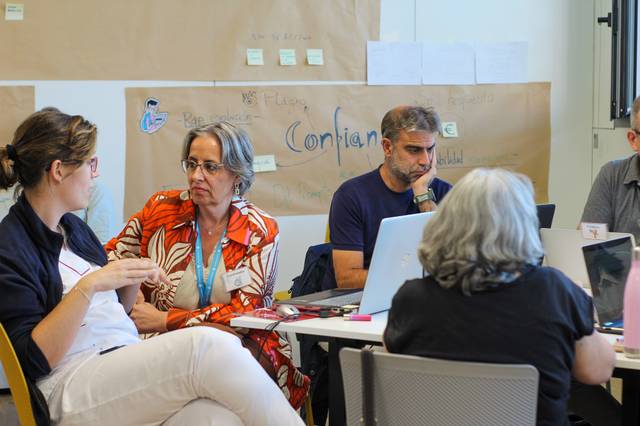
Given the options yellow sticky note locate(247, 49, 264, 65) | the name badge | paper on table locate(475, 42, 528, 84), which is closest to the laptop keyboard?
the name badge

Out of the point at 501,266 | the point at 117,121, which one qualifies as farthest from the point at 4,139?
the point at 501,266

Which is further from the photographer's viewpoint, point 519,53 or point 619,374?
point 519,53

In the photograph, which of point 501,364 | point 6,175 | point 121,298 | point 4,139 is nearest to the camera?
point 501,364

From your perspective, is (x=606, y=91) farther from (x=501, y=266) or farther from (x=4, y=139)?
(x=501, y=266)

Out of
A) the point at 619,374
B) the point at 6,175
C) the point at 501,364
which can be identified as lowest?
the point at 619,374

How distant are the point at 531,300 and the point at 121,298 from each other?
53.9 inches

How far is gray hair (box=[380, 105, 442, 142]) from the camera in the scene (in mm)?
3379

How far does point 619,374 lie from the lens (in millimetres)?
2186

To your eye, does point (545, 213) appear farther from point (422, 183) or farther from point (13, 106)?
point (13, 106)

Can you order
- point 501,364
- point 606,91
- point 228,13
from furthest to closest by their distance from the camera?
point 606,91
point 228,13
point 501,364

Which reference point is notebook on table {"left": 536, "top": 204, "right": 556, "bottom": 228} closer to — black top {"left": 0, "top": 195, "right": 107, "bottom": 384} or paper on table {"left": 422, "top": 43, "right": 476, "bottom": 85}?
black top {"left": 0, "top": 195, "right": 107, "bottom": 384}

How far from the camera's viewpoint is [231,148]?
9.96 ft

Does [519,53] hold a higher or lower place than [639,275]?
higher

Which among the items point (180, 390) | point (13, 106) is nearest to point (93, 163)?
point (180, 390)
